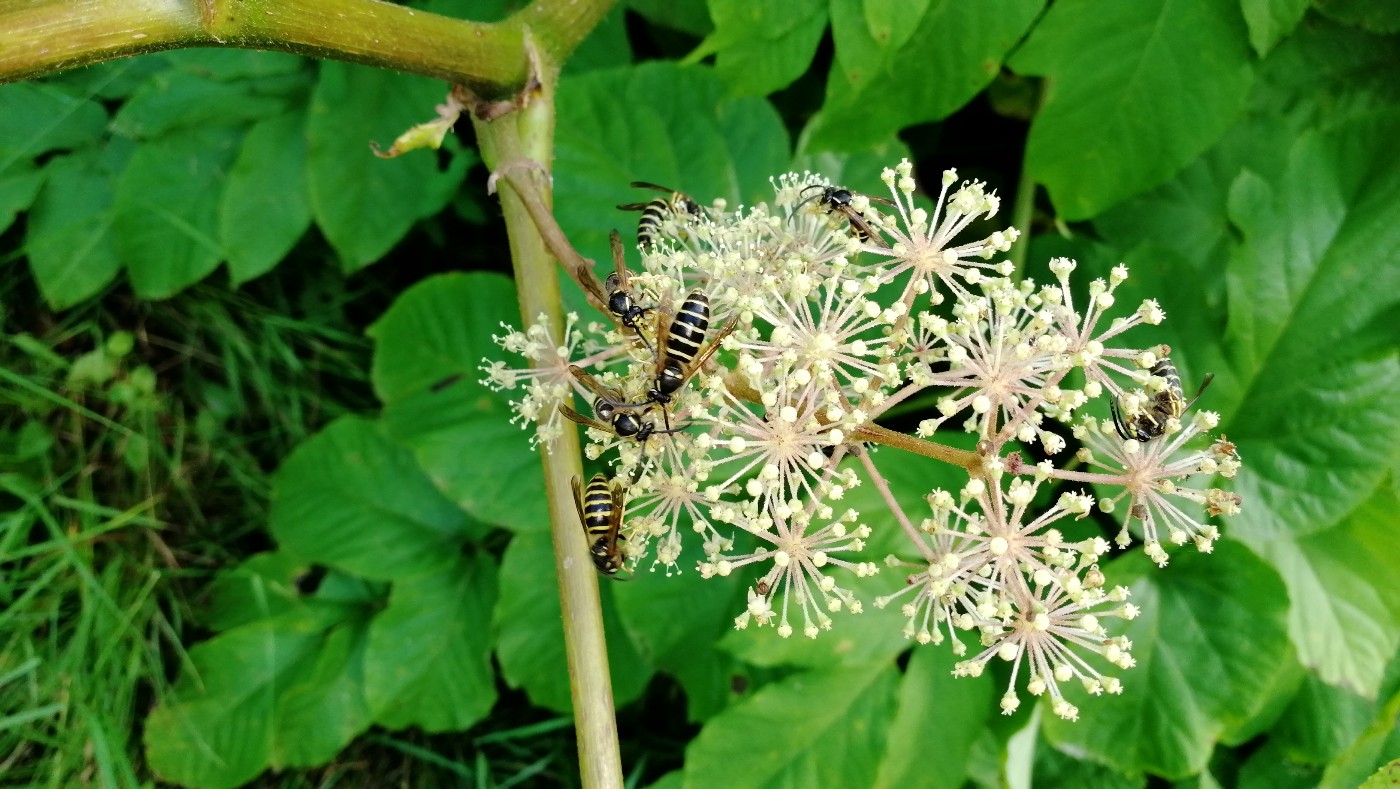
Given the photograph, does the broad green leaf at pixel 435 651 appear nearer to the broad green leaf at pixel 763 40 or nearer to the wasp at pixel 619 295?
the wasp at pixel 619 295

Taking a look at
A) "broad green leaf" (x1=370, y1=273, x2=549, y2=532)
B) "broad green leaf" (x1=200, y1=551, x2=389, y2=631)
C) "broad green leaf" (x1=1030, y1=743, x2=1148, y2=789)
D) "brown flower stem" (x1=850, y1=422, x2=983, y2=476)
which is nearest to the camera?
"brown flower stem" (x1=850, y1=422, x2=983, y2=476)

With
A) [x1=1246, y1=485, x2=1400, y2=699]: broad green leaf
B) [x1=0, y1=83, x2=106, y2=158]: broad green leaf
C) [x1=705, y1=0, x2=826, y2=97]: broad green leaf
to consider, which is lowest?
[x1=1246, y1=485, x2=1400, y2=699]: broad green leaf

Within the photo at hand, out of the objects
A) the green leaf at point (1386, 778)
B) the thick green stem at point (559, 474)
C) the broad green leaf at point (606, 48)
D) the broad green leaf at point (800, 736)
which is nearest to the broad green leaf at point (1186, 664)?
the green leaf at point (1386, 778)

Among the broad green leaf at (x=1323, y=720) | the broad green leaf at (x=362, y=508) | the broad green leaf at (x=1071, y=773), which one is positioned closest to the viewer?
the broad green leaf at (x=1323, y=720)

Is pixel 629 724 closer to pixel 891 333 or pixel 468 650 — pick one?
pixel 468 650

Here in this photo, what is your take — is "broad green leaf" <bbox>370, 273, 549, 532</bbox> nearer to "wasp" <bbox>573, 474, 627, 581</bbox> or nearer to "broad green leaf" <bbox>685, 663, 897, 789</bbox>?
"broad green leaf" <bbox>685, 663, 897, 789</bbox>

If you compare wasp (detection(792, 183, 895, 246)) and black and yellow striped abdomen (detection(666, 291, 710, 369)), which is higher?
wasp (detection(792, 183, 895, 246))

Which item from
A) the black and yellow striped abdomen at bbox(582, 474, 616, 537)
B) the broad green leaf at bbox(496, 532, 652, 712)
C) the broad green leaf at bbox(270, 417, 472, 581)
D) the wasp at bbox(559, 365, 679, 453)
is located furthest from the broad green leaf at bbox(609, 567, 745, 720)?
the wasp at bbox(559, 365, 679, 453)
